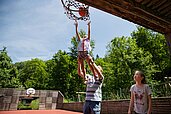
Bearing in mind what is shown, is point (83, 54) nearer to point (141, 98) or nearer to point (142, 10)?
point (141, 98)

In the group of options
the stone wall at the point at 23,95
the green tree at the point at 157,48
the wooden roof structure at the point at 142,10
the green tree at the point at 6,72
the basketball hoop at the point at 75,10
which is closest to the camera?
the wooden roof structure at the point at 142,10

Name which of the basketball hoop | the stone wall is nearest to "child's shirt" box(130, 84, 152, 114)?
the basketball hoop

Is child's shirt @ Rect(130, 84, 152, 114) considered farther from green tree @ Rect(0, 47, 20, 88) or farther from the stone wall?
green tree @ Rect(0, 47, 20, 88)

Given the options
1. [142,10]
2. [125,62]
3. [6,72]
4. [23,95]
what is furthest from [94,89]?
[6,72]

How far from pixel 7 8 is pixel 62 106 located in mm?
15374

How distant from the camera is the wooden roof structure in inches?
116

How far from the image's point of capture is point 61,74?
28969mm

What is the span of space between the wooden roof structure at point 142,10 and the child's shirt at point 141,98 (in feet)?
3.74

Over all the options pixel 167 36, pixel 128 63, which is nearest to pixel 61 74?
pixel 128 63

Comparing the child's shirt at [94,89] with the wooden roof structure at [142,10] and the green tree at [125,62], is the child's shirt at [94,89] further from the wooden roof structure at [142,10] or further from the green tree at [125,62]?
the green tree at [125,62]

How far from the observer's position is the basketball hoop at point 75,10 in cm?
387

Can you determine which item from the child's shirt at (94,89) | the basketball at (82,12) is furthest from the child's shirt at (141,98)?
the basketball at (82,12)

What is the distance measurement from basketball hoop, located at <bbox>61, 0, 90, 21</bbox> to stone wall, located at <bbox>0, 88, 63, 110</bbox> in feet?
44.1

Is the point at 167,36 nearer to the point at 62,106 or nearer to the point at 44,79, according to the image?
the point at 62,106
